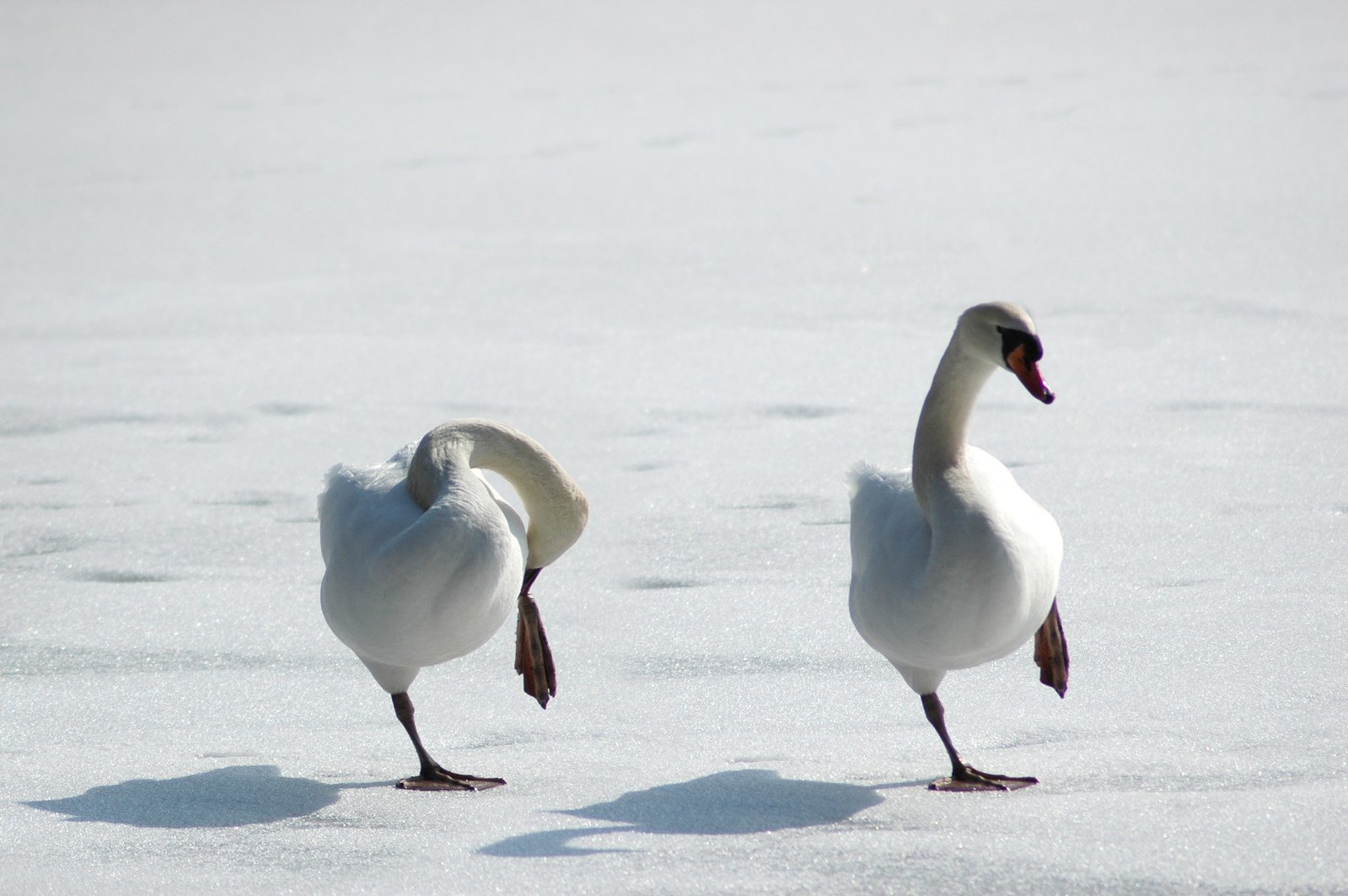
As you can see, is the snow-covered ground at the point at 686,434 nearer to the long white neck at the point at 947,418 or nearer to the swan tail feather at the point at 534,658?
the swan tail feather at the point at 534,658

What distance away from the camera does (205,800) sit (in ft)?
8.73

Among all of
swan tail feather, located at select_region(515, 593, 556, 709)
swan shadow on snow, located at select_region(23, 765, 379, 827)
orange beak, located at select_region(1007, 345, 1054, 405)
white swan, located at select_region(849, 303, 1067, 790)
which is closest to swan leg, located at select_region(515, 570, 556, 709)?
swan tail feather, located at select_region(515, 593, 556, 709)

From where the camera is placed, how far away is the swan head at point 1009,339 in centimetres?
261

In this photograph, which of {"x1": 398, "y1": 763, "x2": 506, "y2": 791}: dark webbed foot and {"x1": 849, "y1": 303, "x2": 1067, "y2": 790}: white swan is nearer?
{"x1": 849, "y1": 303, "x2": 1067, "y2": 790}: white swan

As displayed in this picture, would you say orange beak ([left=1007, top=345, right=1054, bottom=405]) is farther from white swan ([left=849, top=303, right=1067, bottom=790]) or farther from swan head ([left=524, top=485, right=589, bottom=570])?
swan head ([left=524, top=485, right=589, bottom=570])

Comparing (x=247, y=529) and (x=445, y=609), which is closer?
(x=445, y=609)

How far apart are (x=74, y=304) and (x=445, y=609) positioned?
4.41m

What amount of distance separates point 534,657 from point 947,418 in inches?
37.7

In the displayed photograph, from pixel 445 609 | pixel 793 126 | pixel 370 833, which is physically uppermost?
pixel 793 126

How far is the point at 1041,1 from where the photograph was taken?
39.0ft

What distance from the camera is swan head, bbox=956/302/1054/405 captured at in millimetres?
2607

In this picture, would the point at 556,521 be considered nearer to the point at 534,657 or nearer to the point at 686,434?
the point at 534,657

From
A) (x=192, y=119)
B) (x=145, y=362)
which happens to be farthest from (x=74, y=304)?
(x=192, y=119)

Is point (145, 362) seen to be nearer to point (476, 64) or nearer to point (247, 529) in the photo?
point (247, 529)
